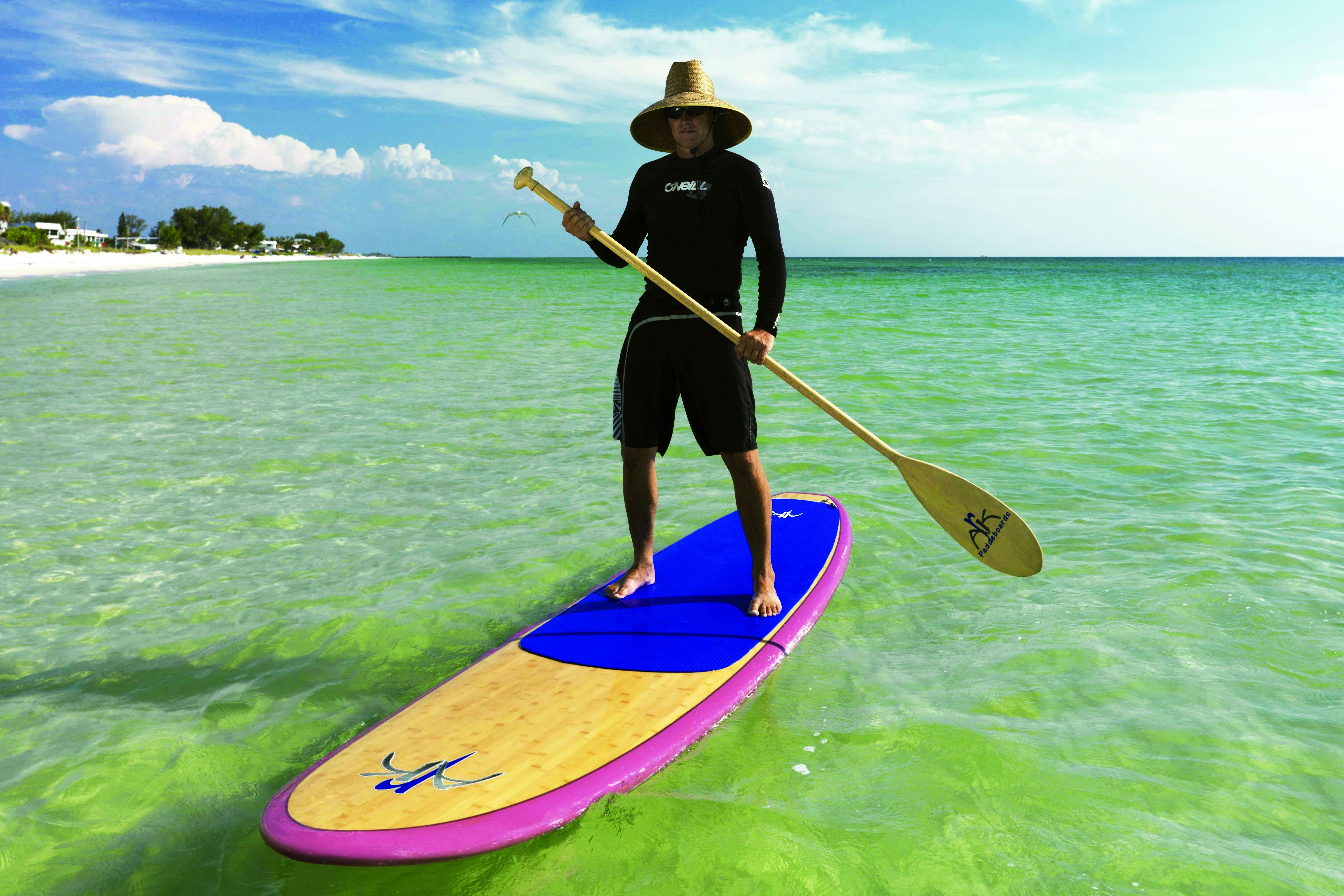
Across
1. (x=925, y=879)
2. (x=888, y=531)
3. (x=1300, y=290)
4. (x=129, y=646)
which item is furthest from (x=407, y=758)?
(x=1300, y=290)

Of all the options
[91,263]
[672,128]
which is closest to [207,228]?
[91,263]

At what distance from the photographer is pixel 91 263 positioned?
53500 mm

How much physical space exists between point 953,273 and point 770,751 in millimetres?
72228

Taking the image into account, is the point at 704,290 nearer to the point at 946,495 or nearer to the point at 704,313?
the point at 704,313

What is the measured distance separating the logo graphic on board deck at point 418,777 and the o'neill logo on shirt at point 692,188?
2218mm

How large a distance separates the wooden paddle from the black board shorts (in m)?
0.09

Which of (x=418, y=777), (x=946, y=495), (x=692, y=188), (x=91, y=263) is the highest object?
(x=91, y=263)

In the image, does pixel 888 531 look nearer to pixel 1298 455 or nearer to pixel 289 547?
pixel 289 547

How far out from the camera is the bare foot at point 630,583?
3.52 metres

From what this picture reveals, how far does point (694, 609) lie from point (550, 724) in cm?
99

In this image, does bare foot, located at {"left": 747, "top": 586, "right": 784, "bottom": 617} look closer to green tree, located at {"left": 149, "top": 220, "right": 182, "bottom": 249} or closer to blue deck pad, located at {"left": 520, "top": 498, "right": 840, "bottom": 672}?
blue deck pad, located at {"left": 520, "top": 498, "right": 840, "bottom": 672}

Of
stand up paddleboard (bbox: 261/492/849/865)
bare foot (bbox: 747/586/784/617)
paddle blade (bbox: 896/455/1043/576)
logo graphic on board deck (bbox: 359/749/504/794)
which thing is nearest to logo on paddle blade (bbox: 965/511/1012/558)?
paddle blade (bbox: 896/455/1043/576)

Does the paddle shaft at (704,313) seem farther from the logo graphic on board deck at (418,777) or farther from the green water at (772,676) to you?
the logo graphic on board deck at (418,777)

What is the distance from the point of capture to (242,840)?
91.0 inches
